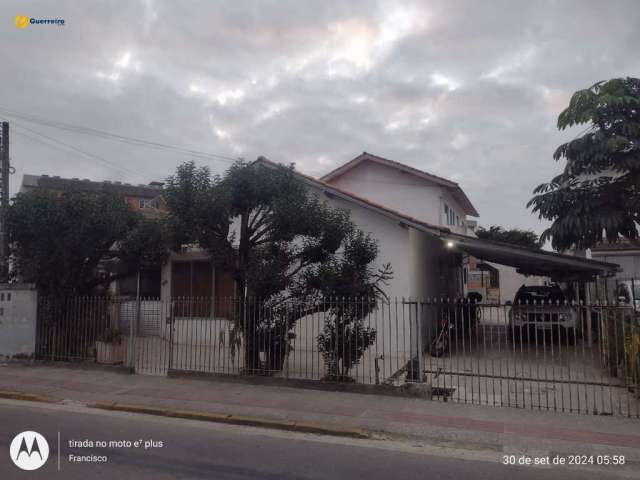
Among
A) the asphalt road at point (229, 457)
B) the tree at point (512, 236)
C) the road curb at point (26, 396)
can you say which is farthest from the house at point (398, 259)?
the tree at point (512, 236)

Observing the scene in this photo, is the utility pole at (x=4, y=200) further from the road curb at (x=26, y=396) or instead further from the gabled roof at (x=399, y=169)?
the gabled roof at (x=399, y=169)

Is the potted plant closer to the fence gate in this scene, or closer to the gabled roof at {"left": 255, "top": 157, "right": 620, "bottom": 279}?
the gabled roof at {"left": 255, "top": 157, "right": 620, "bottom": 279}

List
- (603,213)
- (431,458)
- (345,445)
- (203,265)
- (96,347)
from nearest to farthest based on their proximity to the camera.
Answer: (431,458) → (345,445) → (96,347) → (603,213) → (203,265)

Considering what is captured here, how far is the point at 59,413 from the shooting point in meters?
7.98

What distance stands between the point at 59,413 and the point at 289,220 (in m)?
4.86

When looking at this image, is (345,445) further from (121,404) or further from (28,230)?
(28,230)

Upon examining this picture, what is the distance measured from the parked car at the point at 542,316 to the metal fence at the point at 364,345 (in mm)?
46

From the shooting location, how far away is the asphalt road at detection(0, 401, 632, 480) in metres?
5.24

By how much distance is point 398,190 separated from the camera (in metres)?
20.7

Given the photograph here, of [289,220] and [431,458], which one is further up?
[289,220]

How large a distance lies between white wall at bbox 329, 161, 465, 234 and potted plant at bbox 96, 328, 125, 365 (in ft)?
39.8

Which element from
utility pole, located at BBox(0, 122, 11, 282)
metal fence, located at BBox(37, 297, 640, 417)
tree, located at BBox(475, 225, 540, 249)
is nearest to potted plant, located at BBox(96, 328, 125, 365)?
metal fence, located at BBox(37, 297, 640, 417)

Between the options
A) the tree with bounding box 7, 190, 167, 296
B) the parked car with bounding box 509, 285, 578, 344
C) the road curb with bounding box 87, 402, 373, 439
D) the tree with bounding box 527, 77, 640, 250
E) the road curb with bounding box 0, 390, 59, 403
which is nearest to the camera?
the road curb with bounding box 87, 402, 373, 439

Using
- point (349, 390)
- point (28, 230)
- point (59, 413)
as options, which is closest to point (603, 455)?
point (349, 390)
